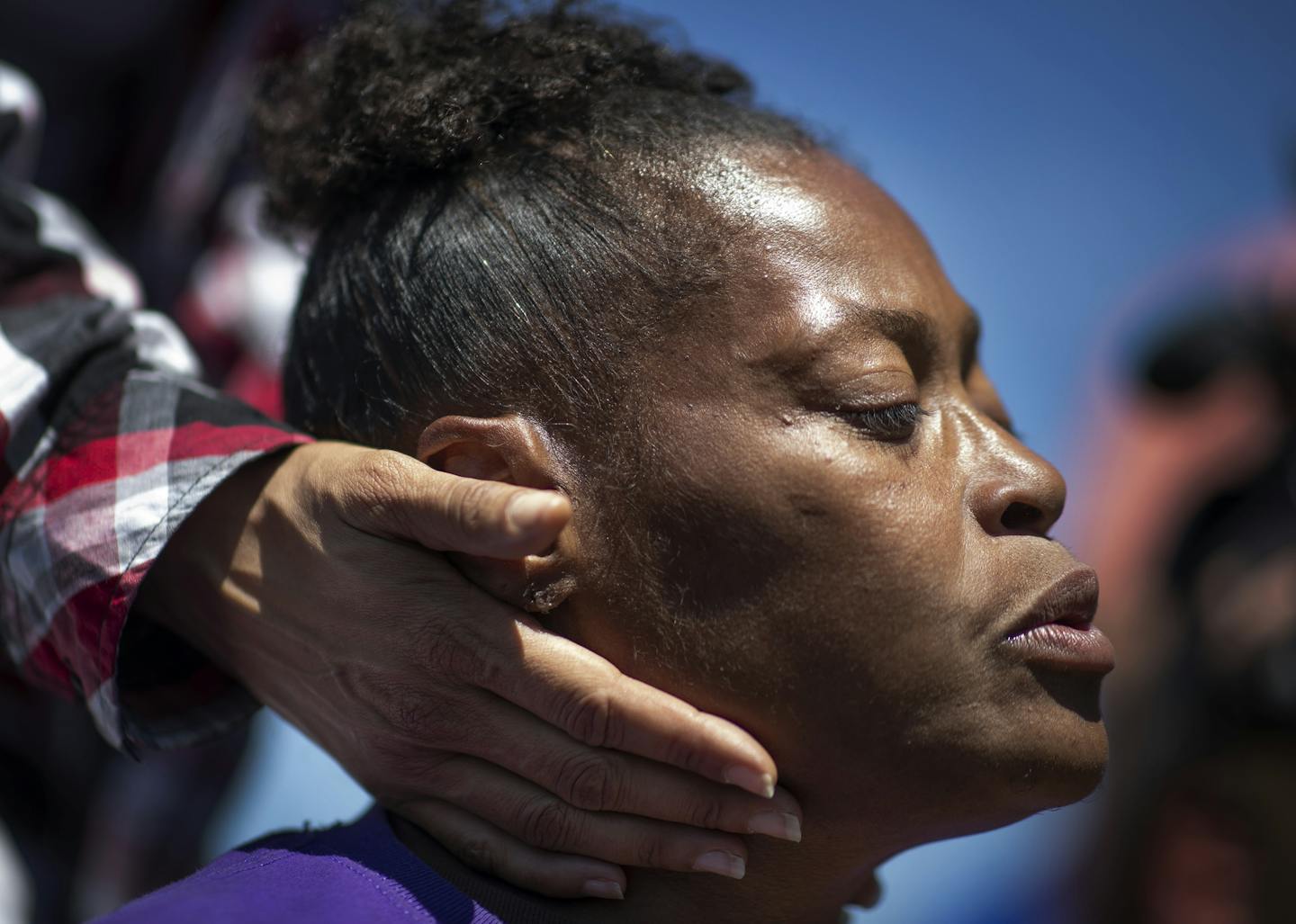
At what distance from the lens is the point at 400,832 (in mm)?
1679

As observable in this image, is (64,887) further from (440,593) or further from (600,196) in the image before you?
(600,196)

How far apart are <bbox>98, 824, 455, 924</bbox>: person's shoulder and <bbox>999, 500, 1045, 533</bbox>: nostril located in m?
0.87

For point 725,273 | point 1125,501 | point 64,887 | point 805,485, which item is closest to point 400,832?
point 805,485

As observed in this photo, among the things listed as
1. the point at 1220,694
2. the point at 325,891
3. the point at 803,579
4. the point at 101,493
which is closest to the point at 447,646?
the point at 325,891

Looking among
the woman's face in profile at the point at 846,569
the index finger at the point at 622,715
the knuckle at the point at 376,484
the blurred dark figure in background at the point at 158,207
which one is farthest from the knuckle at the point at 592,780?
the blurred dark figure in background at the point at 158,207

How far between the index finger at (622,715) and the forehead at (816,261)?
1.46 ft

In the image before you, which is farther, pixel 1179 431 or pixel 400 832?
pixel 1179 431

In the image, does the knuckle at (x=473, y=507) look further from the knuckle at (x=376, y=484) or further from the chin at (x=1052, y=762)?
the chin at (x=1052, y=762)

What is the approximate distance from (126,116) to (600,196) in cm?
191

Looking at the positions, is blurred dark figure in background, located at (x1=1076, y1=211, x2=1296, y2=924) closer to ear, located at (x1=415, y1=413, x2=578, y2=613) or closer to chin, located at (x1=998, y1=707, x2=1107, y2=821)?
chin, located at (x1=998, y1=707, x2=1107, y2=821)

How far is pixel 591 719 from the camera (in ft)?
4.82

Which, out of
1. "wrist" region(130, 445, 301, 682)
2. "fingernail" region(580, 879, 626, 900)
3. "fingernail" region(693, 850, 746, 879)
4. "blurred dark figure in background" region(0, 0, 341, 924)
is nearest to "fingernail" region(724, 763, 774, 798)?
"fingernail" region(693, 850, 746, 879)

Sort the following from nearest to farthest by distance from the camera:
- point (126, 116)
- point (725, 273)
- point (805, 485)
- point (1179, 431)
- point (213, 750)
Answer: point (805, 485) < point (725, 273) < point (213, 750) < point (126, 116) < point (1179, 431)

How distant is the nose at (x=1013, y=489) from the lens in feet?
5.14
